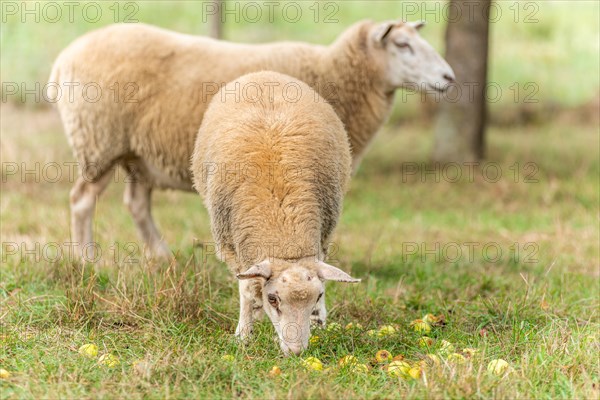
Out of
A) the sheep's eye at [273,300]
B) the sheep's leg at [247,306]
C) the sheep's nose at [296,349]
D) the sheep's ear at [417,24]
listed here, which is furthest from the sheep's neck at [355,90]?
the sheep's nose at [296,349]

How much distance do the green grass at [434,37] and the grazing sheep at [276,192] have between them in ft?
25.8

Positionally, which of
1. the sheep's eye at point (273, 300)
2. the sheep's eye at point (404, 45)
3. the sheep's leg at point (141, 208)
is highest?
the sheep's eye at point (404, 45)

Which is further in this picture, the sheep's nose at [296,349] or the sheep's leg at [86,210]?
the sheep's leg at [86,210]

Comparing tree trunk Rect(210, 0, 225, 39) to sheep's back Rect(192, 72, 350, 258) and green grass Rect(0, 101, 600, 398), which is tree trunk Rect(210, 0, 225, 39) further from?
sheep's back Rect(192, 72, 350, 258)

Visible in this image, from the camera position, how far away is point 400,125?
1208 centimetres

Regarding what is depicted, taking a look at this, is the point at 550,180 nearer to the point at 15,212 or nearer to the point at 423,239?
the point at 423,239

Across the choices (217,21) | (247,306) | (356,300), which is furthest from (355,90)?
(217,21)

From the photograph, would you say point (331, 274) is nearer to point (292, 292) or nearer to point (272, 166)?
point (292, 292)

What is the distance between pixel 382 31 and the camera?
20.1 ft

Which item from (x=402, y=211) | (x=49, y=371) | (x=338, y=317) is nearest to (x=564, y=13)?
(x=402, y=211)

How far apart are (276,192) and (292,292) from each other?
582mm

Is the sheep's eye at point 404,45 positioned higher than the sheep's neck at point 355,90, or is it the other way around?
the sheep's eye at point 404,45

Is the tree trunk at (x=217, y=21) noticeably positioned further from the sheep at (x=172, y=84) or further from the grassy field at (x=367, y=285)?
the sheep at (x=172, y=84)

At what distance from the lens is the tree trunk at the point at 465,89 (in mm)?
8867
